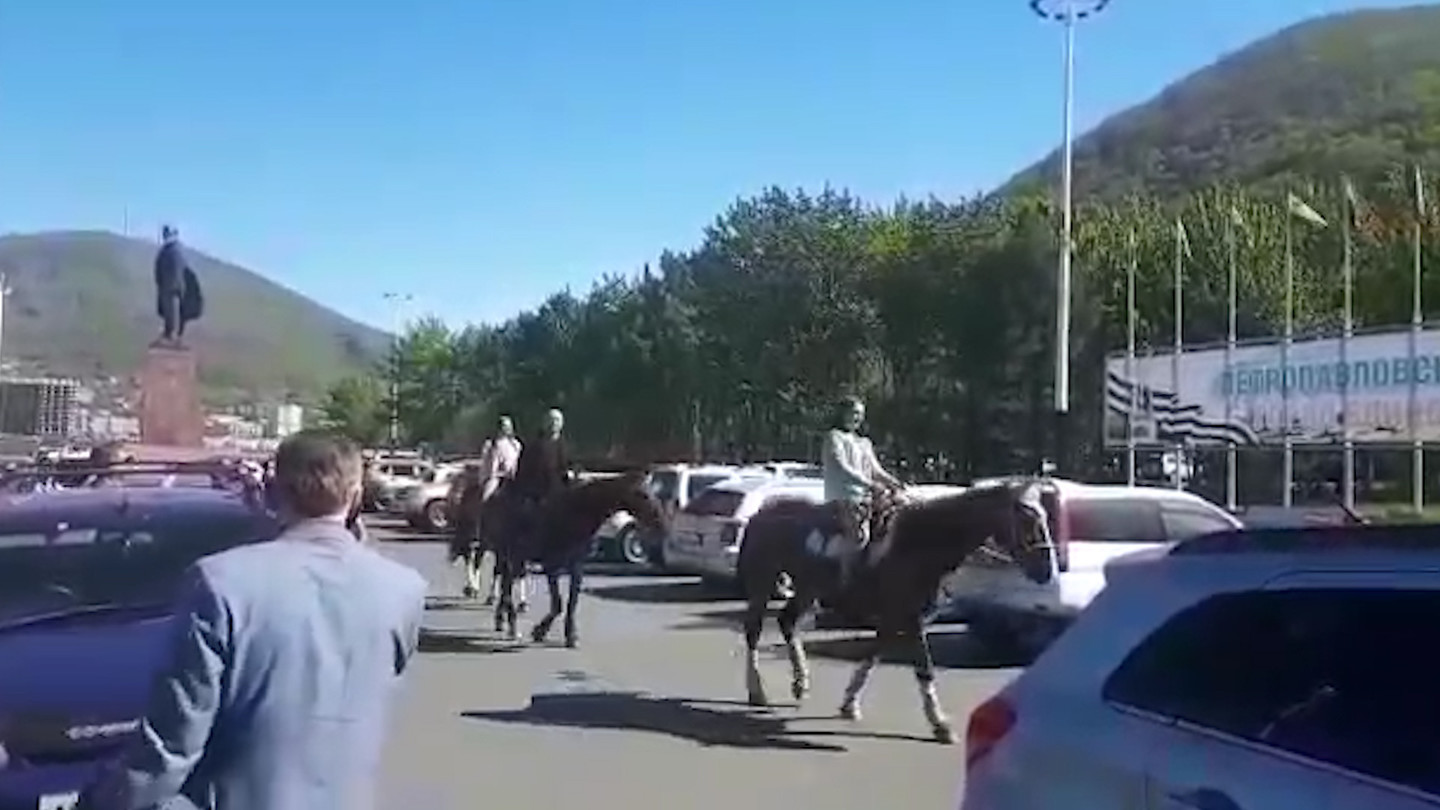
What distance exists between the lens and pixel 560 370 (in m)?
82.8

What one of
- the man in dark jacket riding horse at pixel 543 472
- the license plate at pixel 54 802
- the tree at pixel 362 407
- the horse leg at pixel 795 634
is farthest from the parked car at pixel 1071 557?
the tree at pixel 362 407

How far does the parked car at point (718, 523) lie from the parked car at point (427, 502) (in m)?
16.5

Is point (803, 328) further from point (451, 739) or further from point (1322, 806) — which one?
point (1322, 806)

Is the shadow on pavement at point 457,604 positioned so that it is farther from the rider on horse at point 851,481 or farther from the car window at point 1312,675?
the car window at point 1312,675

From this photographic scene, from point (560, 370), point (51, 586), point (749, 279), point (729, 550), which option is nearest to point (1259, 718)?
point (51, 586)

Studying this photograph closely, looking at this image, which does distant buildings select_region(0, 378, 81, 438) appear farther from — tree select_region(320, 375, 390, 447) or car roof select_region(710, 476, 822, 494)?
car roof select_region(710, 476, 822, 494)

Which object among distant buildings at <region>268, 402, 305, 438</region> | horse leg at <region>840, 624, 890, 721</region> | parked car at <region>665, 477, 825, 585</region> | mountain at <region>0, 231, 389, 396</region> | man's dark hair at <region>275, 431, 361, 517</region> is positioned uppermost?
mountain at <region>0, 231, 389, 396</region>

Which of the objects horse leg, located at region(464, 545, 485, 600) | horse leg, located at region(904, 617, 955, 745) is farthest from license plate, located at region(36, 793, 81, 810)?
horse leg, located at region(464, 545, 485, 600)

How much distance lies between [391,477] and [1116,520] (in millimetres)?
37811

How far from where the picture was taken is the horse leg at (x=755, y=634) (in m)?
15.7

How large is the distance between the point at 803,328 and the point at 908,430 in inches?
213

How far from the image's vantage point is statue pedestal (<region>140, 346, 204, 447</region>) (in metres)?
39.6

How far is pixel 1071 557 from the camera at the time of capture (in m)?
18.0

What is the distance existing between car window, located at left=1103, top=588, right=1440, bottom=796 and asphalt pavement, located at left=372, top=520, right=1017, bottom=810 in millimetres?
6432
